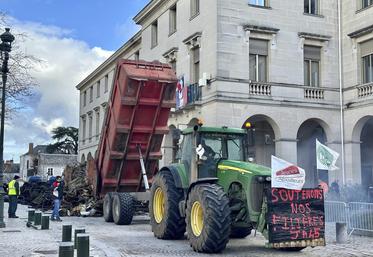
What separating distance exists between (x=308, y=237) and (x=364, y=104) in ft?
48.5

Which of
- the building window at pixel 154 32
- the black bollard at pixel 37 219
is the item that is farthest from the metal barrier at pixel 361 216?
the building window at pixel 154 32

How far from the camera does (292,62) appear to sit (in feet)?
79.2

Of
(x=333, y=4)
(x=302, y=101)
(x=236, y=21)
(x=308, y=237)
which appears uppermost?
(x=333, y=4)

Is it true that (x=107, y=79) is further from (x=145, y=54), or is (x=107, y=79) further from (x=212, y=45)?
(x=212, y=45)

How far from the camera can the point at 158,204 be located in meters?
13.1

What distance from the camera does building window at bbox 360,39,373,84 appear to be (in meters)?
23.4

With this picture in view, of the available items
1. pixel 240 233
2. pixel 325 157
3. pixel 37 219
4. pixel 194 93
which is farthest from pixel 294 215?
pixel 194 93

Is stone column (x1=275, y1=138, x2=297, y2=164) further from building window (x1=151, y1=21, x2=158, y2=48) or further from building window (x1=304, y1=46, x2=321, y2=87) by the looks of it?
building window (x1=151, y1=21, x2=158, y2=48)

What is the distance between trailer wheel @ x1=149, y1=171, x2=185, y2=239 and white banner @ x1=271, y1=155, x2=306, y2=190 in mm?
3136

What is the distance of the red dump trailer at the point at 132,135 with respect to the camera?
15328 millimetres

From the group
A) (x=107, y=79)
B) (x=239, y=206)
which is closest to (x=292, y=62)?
(x=239, y=206)

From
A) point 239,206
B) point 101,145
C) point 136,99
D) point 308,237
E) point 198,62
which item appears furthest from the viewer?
point 198,62

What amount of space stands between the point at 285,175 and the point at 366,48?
52.3ft

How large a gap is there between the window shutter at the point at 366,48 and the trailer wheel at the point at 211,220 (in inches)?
627
